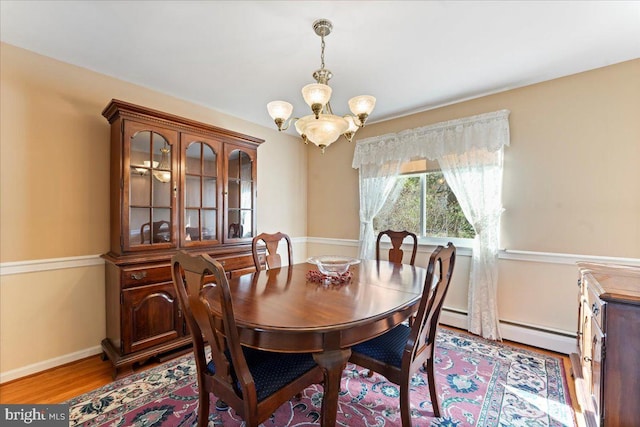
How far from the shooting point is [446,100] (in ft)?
9.75

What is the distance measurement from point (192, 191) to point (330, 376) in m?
2.08

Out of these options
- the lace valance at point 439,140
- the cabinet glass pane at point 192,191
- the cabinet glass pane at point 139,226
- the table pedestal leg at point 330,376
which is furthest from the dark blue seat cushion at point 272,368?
the lace valance at point 439,140

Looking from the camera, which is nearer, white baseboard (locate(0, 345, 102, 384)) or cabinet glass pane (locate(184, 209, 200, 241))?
white baseboard (locate(0, 345, 102, 384))

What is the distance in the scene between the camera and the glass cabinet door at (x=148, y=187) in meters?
2.19

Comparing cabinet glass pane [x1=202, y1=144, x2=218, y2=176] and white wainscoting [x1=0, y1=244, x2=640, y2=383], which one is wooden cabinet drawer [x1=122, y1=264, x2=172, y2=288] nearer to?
white wainscoting [x1=0, y1=244, x2=640, y2=383]

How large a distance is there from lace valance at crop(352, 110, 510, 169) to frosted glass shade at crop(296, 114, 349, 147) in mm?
1634

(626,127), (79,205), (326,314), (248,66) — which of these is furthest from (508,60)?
(79,205)

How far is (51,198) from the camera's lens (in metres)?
2.16

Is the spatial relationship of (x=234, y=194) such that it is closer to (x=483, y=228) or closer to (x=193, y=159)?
(x=193, y=159)

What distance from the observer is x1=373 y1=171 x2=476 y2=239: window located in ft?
10.1

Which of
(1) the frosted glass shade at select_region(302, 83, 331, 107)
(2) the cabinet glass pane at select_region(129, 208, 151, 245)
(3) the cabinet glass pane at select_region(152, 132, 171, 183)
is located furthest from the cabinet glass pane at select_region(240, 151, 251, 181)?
(1) the frosted glass shade at select_region(302, 83, 331, 107)

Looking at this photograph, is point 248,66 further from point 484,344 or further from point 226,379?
point 484,344

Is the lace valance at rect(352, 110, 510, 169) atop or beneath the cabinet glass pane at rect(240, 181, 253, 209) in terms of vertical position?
atop

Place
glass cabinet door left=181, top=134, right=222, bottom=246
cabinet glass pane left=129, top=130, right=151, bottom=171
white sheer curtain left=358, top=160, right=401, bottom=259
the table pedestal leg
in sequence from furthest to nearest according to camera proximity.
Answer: white sheer curtain left=358, top=160, right=401, bottom=259
glass cabinet door left=181, top=134, right=222, bottom=246
cabinet glass pane left=129, top=130, right=151, bottom=171
the table pedestal leg
